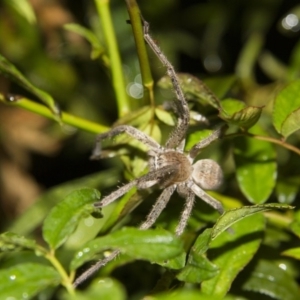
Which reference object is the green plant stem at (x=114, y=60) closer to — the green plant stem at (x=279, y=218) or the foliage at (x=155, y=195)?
the foliage at (x=155, y=195)

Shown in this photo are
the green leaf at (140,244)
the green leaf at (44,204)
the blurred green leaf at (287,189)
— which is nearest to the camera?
the green leaf at (140,244)

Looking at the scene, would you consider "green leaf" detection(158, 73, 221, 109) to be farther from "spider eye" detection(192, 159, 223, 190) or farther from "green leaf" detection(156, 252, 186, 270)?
"green leaf" detection(156, 252, 186, 270)

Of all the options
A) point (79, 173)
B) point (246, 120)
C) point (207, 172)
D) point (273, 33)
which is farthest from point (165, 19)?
point (246, 120)

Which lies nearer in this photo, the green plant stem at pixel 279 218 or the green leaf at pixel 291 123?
the green leaf at pixel 291 123

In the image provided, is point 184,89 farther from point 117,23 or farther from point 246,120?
point 117,23

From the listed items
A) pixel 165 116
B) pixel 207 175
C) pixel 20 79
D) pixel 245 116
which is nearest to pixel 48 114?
pixel 20 79

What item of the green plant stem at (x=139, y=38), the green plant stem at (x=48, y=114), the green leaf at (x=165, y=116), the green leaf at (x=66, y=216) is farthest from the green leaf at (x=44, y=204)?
the green leaf at (x=66, y=216)

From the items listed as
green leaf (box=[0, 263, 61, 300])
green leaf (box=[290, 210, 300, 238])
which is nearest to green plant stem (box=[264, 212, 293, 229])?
green leaf (box=[290, 210, 300, 238])
